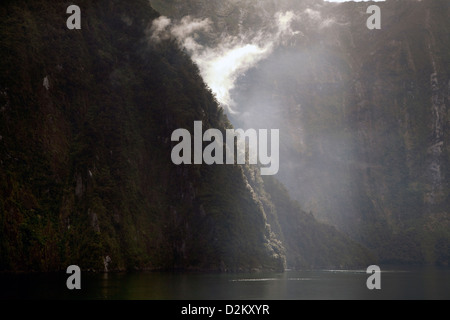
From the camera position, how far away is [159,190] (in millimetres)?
197625

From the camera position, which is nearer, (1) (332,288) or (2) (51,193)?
(1) (332,288)

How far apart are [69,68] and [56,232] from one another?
5480cm

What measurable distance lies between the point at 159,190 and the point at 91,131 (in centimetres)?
2820

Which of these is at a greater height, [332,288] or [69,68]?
[69,68]

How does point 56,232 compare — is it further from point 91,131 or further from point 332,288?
point 332,288

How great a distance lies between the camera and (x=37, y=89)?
17988cm
